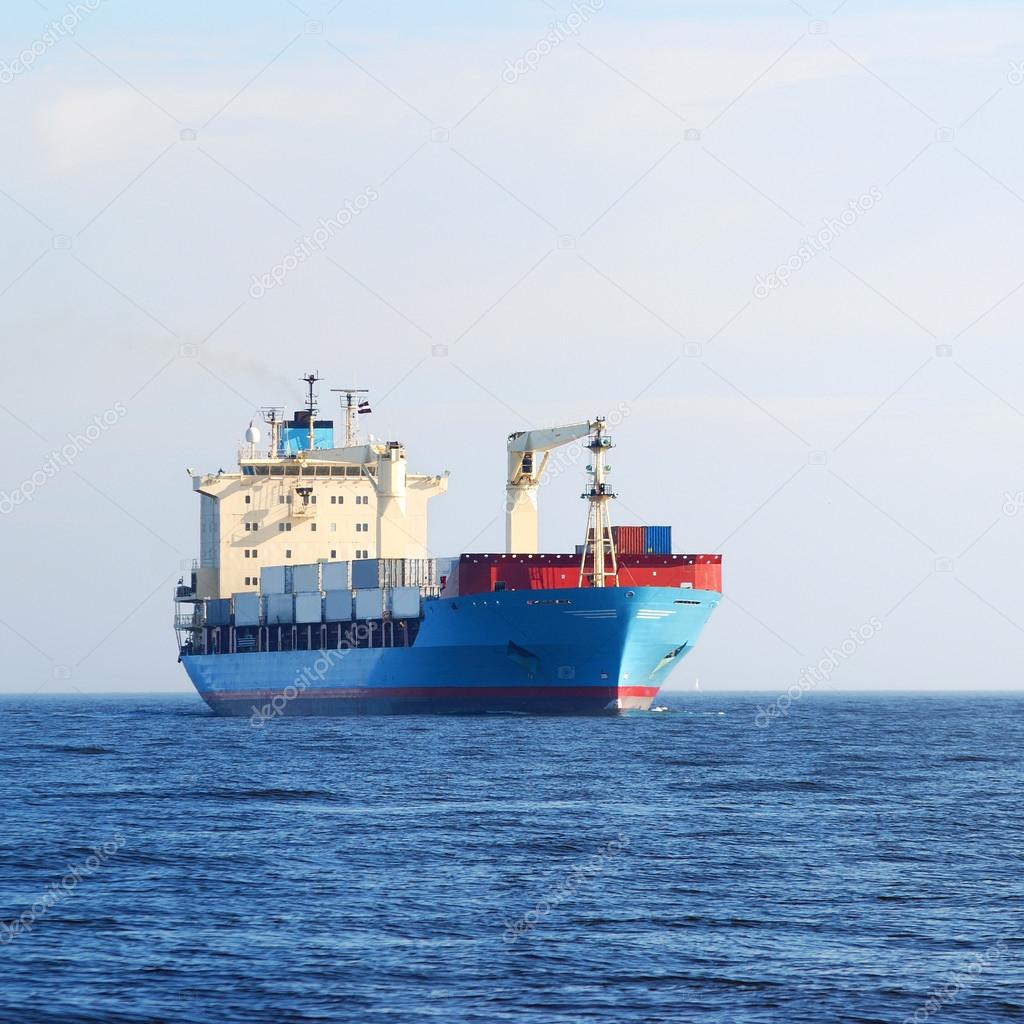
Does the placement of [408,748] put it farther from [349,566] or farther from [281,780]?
[349,566]

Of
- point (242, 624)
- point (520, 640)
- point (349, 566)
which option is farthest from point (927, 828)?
point (242, 624)

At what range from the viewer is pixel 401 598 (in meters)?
79.1

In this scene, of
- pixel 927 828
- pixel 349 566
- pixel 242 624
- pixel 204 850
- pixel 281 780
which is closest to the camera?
pixel 204 850

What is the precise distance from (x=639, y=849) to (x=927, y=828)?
7.37 meters

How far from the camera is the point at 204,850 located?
31.2 m

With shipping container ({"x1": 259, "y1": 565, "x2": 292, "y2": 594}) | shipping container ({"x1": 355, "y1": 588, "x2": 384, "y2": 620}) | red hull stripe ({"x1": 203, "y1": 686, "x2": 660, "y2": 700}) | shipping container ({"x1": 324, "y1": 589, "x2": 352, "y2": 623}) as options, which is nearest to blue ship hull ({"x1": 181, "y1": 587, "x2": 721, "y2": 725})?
red hull stripe ({"x1": 203, "y1": 686, "x2": 660, "y2": 700})

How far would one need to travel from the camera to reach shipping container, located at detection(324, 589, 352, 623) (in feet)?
273

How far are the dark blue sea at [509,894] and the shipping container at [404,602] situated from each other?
2730 centimetres
